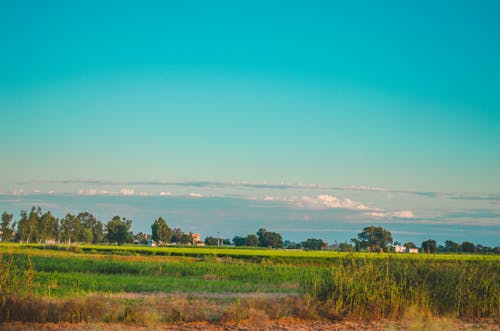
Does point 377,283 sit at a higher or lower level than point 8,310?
higher

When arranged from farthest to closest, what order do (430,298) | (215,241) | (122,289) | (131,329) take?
(215,241), (122,289), (430,298), (131,329)

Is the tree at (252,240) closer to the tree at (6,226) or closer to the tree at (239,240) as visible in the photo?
the tree at (239,240)

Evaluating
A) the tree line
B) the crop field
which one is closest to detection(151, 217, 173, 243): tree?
→ the tree line

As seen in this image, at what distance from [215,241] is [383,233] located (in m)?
77.9

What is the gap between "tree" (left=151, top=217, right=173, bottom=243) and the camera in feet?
522

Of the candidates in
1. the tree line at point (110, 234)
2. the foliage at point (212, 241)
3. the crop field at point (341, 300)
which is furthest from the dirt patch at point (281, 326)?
the foliage at point (212, 241)

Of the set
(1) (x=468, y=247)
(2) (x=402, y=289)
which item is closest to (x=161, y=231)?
(1) (x=468, y=247)

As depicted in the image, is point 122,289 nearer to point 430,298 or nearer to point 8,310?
point 8,310

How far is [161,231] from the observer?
159 meters

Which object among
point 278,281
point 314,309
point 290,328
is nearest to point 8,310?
point 290,328

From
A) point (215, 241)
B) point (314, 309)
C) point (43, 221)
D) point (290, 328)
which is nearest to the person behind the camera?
point (290, 328)

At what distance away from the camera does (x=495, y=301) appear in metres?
19.0

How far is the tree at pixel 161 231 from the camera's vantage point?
522ft

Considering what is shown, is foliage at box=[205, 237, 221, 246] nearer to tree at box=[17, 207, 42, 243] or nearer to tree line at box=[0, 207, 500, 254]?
tree line at box=[0, 207, 500, 254]
